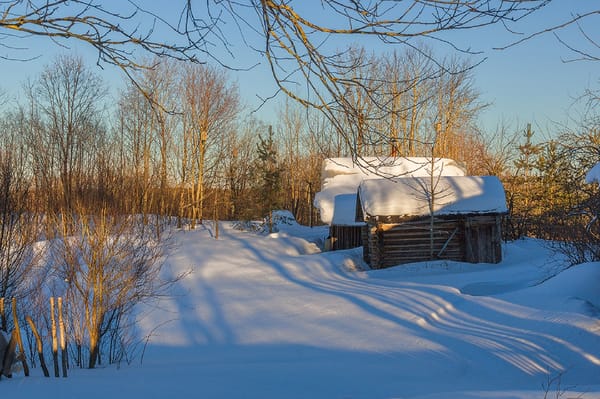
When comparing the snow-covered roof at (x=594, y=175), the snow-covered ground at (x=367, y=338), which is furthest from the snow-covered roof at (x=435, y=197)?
the snow-covered roof at (x=594, y=175)

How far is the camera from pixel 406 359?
10469 millimetres

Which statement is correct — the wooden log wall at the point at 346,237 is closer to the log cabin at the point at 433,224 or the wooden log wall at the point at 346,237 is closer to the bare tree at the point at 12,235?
the log cabin at the point at 433,224

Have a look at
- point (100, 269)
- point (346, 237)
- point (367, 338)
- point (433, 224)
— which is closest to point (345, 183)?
point (346, 237)

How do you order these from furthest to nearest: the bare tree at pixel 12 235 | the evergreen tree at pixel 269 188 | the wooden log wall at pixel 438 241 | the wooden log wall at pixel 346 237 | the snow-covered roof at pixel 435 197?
the evergreen tree at pixel 269 188, the wooden log wall at pixel 346 237, the wooden log wall at pixel 438 241, the snow-covered roof at pixel 435 197, the bare tree at pixel 12 235

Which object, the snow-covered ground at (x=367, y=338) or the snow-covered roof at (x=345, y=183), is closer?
the snow-covered ground at (x=367, y=338)

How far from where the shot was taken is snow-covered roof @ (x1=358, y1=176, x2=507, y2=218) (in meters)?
22.8

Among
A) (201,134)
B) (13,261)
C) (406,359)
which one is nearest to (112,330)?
(13,261)

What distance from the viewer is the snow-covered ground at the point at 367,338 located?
7.64 metres

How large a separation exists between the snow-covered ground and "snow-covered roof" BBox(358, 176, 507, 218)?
220 cm

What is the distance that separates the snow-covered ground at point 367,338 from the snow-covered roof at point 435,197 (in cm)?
220

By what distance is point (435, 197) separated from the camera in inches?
913

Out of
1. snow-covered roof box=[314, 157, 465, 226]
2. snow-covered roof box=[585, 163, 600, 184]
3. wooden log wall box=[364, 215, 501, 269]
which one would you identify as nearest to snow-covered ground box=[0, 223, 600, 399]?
wooden log wall box=[364, 215, 501, 269]

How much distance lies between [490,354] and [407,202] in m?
12.9

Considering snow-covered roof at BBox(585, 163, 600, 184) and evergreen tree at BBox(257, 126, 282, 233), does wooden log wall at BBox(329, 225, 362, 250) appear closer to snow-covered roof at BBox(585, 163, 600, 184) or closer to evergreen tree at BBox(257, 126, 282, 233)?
evergreen tree at BBox(257, 126, 282, 233)
